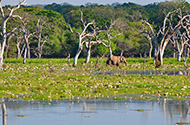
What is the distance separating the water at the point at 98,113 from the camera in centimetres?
1312

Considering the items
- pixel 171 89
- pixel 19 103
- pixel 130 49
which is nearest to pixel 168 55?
pixel 130 49

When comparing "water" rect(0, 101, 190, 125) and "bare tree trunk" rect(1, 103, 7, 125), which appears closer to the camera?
"bare tree trunk" rect(1, 103, 7, 125)

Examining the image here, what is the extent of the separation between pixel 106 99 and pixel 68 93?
2.19m

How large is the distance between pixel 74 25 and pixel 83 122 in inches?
3563

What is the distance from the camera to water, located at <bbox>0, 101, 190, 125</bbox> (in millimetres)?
13122

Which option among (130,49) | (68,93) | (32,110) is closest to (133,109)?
(32,110)

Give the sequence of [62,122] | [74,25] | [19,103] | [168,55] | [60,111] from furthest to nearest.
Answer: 1. [74,25]
2. [168,55]
3. [19,103]
4. [60,111]
5. [62,122]

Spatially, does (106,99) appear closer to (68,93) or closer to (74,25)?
(68,93)

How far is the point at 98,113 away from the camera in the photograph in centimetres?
1470

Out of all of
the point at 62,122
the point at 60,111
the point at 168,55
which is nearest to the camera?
the point at 62,122

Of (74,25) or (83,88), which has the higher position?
(74,25)

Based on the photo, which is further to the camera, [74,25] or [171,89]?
[74,25]

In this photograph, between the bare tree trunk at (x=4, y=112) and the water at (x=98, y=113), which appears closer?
the bare tree trunk at (x=4, y=112)

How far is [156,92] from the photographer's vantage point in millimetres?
20516
